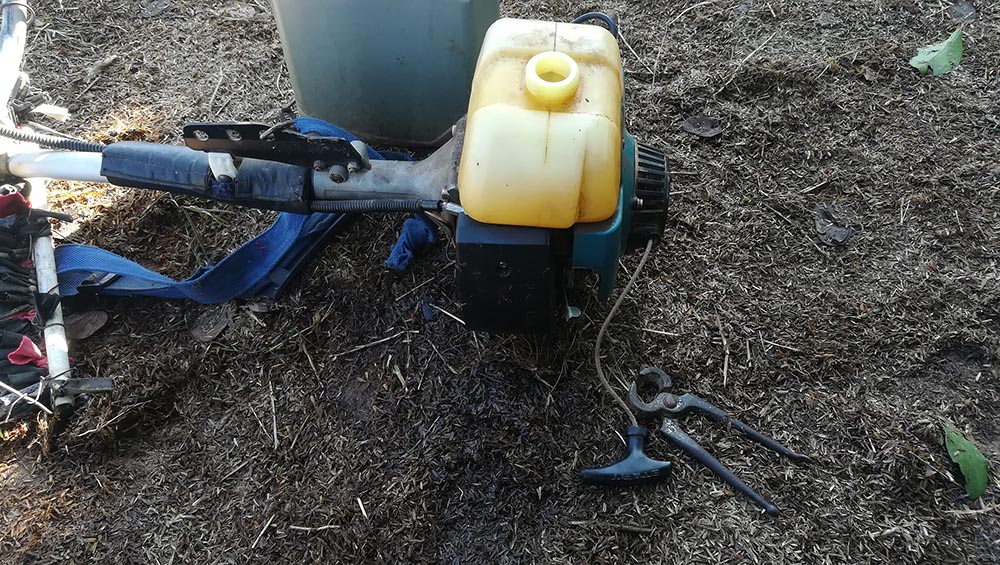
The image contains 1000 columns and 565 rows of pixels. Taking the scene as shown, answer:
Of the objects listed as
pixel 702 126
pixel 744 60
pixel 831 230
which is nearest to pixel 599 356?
pixel 831 230

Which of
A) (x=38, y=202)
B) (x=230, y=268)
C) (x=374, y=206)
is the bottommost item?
(x=230, y=268)

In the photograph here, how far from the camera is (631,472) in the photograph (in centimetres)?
143

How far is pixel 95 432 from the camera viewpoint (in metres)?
1.49

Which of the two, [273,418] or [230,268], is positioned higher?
[230,268]

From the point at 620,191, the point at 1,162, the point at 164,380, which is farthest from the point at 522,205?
the point at 1,162

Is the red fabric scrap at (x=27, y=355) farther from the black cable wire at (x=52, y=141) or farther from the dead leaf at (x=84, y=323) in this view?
the black cable wire at (x=52, y=141)

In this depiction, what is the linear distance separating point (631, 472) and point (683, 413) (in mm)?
202

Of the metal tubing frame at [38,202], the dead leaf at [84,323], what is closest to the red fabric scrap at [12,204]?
the metal tubing frame at [38,202]

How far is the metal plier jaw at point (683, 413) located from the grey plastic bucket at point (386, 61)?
88 centimetres

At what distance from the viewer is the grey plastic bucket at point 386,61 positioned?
166 cm

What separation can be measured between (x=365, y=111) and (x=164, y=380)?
2.84ft

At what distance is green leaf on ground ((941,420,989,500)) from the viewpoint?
55.9 inches

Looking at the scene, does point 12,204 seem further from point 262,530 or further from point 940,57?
point 940,57

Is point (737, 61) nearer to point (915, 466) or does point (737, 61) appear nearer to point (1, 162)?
point (915, 466)
